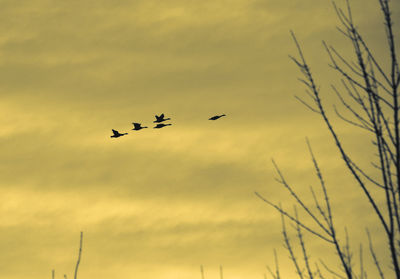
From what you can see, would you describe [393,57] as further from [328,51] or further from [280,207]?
[280,207]

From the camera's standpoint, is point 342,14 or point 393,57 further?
point 342,14

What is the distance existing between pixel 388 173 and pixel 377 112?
73 centimetres

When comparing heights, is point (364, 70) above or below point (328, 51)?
below

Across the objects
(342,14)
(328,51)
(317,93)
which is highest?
(342,14)

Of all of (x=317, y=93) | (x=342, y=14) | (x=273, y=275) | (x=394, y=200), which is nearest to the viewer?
(x=394, y=200)

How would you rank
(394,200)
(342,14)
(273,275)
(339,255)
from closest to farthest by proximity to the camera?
(394,200), (339,255), (342,14), (273,275)

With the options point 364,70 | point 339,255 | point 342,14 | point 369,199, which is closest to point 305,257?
point 339,255

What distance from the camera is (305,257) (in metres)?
7.07

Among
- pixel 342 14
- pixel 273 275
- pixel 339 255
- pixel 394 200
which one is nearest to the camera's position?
pixel 394 200

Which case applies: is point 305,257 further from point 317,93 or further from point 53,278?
point 53,278

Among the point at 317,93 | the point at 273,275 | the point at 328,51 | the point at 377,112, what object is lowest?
the point at 273,275

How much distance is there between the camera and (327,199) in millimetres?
6535

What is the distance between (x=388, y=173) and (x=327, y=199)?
43.6 inches

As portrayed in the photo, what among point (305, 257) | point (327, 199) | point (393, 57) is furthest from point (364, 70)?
point (305, 257)
